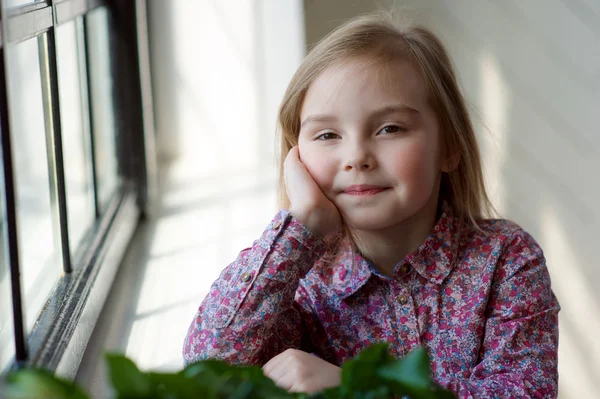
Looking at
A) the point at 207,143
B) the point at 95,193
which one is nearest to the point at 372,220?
the point at 95,193

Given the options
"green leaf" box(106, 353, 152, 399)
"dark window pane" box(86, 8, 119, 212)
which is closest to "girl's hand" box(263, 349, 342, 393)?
"green leaf" box(106, 353, 152, 399)

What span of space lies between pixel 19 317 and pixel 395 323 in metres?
0.55

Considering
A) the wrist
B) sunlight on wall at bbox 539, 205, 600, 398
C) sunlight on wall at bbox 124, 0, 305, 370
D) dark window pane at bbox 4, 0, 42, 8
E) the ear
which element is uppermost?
dark window pane at bbox 4, 0, 42, 8

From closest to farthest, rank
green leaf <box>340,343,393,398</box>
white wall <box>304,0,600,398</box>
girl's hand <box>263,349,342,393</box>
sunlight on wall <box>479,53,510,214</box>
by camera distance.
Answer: green leaf <box>340,343,393,398</box> < girl's hand <box>263,349,342,393</box> < white wall <box>304,0,600,398</box> < sunlight on wall <box>479,53,510,214</box>

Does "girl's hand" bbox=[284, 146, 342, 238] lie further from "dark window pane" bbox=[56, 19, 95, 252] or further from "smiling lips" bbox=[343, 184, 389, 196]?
"dark window pane" bbox=[56, 19, 95, 252]

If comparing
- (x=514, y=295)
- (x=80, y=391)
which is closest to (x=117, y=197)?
(x=514, y=295)

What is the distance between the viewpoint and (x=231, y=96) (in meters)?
2.96

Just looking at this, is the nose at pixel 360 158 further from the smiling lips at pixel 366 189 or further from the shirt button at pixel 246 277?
the shirt button at pixel 246 277

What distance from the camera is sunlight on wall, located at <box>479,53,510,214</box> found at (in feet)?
7.66

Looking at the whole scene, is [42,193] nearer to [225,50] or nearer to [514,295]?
[514,295]

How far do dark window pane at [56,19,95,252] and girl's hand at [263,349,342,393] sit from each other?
0.89 m

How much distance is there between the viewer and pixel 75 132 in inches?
78.1

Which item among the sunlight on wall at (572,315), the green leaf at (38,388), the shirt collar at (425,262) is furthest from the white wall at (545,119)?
the green leaf at (38,388)

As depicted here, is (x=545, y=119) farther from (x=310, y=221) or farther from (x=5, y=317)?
(x=5, y=317)
